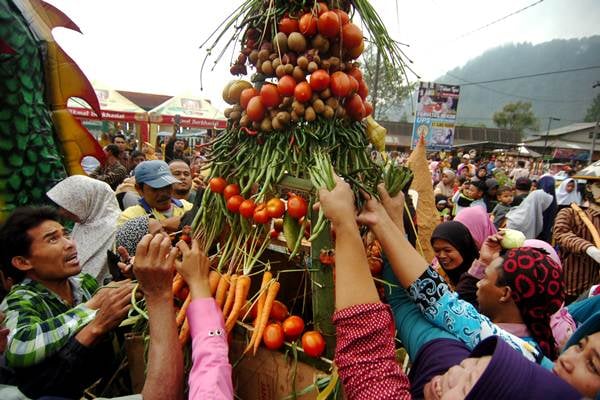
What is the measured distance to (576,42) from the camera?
154 m

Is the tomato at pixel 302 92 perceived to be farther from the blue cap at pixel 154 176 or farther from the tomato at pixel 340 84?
the blue cap at pixel 154 176

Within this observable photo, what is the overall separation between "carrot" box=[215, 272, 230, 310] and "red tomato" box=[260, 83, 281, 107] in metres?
0.84

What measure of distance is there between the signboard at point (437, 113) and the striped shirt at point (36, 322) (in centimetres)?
1327

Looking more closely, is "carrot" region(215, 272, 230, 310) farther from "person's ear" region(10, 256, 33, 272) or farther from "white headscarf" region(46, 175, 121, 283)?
"white headscarf" region(46, 175, 121, 283)

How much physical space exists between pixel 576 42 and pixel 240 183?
20608 cm

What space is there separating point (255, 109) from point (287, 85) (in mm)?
185

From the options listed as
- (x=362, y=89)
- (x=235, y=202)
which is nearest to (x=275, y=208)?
(x=235, y=202)

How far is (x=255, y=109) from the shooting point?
64.0 inches

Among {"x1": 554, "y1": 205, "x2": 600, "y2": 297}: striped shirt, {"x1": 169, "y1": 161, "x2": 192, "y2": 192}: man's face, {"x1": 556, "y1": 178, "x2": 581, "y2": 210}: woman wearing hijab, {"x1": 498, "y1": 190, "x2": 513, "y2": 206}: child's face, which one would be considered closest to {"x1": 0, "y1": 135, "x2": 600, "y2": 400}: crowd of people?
{"x1": 554, "y1": 205, "x2": 600, "y2": 297}: striped shirt

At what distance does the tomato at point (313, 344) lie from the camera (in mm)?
1380

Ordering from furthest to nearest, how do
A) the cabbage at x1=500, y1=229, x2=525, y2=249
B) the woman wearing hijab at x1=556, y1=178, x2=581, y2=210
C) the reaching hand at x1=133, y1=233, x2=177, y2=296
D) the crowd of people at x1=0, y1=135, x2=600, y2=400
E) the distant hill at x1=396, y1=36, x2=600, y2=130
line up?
1. the distant hill at x1=396, y1=36, x2=600, y2=130
2. the woman wearing hijab at x1=556, y1=178, x2=581, y2=210
3. the cabbage at x1=500, y1=229, x2=525, y2=249
4. the reaching hand at x1=133, y1=233, x2=177, y2=296
5. the crowd of people at x1=0, y1=135, x2=600, y2=400

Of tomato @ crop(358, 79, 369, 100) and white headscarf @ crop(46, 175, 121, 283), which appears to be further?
white headscarf @ crop(46, 175, 121, 283)

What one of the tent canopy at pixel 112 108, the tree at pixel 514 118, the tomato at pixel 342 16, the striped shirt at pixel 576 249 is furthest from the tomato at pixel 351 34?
the tree at pixel 514 118

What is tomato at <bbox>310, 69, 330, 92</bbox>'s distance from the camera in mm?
1532
